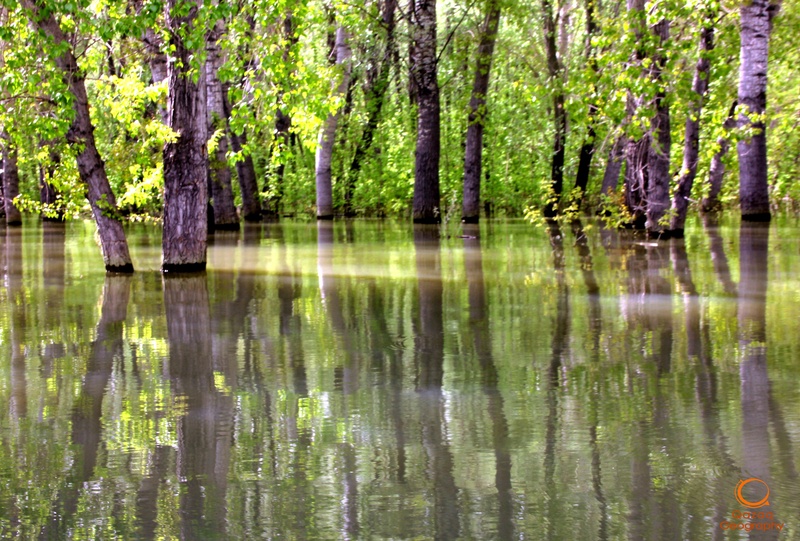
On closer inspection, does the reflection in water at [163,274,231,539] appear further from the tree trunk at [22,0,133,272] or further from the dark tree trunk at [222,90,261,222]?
the dark tree trunk at [222,90,261,222]

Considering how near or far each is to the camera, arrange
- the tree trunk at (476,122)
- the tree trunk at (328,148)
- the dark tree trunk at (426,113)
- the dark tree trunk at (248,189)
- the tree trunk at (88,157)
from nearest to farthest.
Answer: the tree trunk at (88,157)
the dark tree trunk at (426,113)
the tree trunk at (476,122)
the dark tree trunk at (248,189)
the tree trunk at (328,148)

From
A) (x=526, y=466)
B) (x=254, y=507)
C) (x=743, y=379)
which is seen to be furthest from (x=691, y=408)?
(x=254, y=507)

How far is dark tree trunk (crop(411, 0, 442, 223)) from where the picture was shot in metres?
25.7

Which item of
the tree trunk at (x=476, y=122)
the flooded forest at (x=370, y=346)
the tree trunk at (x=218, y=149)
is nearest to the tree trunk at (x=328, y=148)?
the tree trunk at (x=476, y=122)

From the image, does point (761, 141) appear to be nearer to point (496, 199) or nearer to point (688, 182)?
point (688, 182)

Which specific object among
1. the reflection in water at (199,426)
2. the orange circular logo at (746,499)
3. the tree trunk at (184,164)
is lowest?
the orange circular logo at (746,499)

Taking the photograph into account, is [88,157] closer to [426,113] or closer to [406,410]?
[406,410]

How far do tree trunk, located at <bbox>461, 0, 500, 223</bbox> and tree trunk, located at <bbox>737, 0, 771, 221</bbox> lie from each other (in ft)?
26.1

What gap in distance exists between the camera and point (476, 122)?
27969mm

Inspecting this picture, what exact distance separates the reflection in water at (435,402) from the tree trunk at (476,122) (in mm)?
15646

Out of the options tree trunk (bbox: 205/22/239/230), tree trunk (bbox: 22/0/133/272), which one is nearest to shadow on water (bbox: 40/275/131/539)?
tree trunk (bbox: 22/0/133/272)

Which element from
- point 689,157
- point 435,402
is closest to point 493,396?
point 435,402

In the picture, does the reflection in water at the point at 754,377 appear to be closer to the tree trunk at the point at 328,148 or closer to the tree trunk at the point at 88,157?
the tree trunk at the point at 88,157

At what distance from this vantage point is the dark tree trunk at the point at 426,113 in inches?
1013
